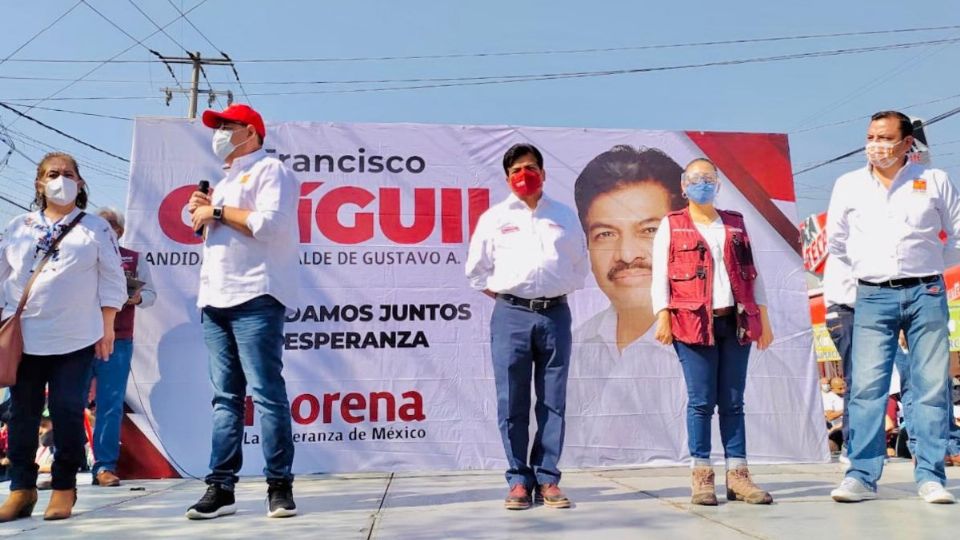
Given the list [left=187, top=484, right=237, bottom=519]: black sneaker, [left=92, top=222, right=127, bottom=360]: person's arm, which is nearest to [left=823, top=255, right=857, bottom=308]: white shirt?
[left=187, top=484, right=237, bottom=519]: black sneaker

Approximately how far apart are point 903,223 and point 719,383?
1032 mm

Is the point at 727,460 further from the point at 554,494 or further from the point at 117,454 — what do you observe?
the point at 117,454

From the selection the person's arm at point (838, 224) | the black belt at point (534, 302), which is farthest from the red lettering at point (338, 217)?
the person's arm at point (838, 224)

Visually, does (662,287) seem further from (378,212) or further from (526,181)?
(378,212)

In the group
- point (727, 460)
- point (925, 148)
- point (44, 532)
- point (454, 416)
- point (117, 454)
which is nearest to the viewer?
point (44, 532)

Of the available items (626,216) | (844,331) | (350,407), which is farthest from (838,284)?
(350,407)

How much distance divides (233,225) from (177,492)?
166cm

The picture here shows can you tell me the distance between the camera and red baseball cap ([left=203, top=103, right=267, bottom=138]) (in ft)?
10.8

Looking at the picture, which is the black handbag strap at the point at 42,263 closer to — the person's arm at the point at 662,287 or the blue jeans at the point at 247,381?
→ the blue jeans at the point at 247,381

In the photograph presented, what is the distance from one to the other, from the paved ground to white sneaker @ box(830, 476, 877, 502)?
0.18ft

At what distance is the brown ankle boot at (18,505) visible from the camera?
3094 mm

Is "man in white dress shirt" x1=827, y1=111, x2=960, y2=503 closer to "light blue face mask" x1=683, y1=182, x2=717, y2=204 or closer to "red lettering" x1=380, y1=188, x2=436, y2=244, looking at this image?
"light blue face mask" x1=683, y1=182, x2=717, y2=204

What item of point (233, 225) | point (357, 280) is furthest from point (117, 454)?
point (233, 225)

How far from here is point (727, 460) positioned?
3348 mm
